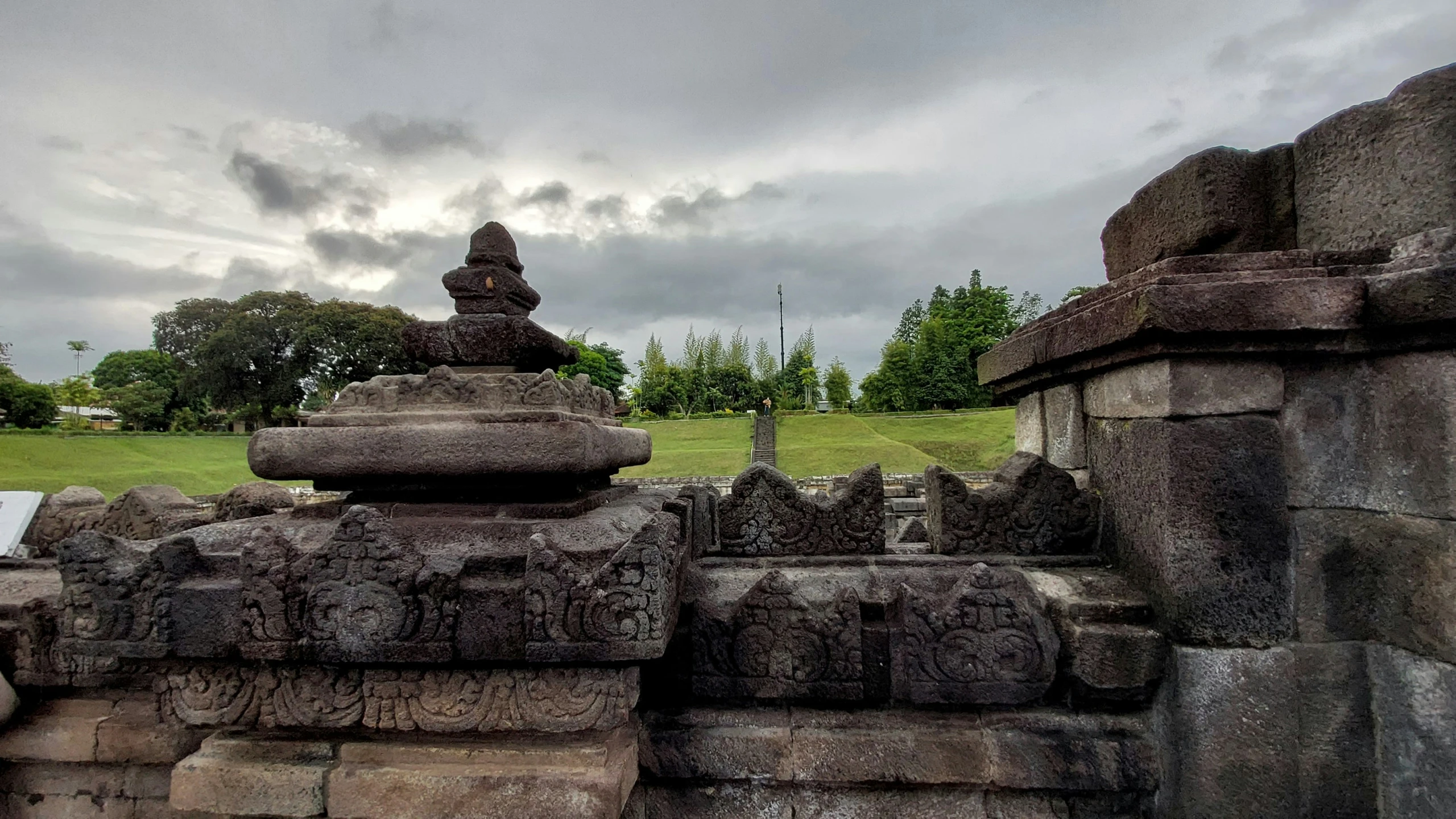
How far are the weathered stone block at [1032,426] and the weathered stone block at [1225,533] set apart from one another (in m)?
1.02

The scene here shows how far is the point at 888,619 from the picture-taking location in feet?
6.82

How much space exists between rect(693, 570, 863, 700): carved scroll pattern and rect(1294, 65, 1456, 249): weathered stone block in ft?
7.37

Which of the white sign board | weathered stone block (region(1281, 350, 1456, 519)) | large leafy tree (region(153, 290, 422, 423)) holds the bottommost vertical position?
the white sign board

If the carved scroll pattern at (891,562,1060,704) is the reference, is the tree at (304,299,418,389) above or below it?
above

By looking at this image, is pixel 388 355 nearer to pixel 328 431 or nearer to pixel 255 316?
pixel 255 316

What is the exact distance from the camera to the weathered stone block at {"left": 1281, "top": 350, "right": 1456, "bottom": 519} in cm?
175

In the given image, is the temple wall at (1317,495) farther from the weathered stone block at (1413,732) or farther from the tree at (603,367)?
the tree at (603,367)

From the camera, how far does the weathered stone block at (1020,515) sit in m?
2.55

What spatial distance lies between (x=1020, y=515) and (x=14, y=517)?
4.82 meters

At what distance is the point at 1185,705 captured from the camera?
6.34ft

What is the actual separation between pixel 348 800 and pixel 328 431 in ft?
3.90

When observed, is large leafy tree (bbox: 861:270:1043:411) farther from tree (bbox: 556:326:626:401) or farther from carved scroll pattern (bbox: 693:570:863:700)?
carved scroll pattern (bbox: 693:570:863:700)

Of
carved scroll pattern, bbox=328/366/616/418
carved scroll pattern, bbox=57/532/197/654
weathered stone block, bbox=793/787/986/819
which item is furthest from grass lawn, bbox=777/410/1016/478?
carved scroll pattern, bbox=57/532/197/654

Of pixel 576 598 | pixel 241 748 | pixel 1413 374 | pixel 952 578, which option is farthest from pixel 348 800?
pixel 1413 374
